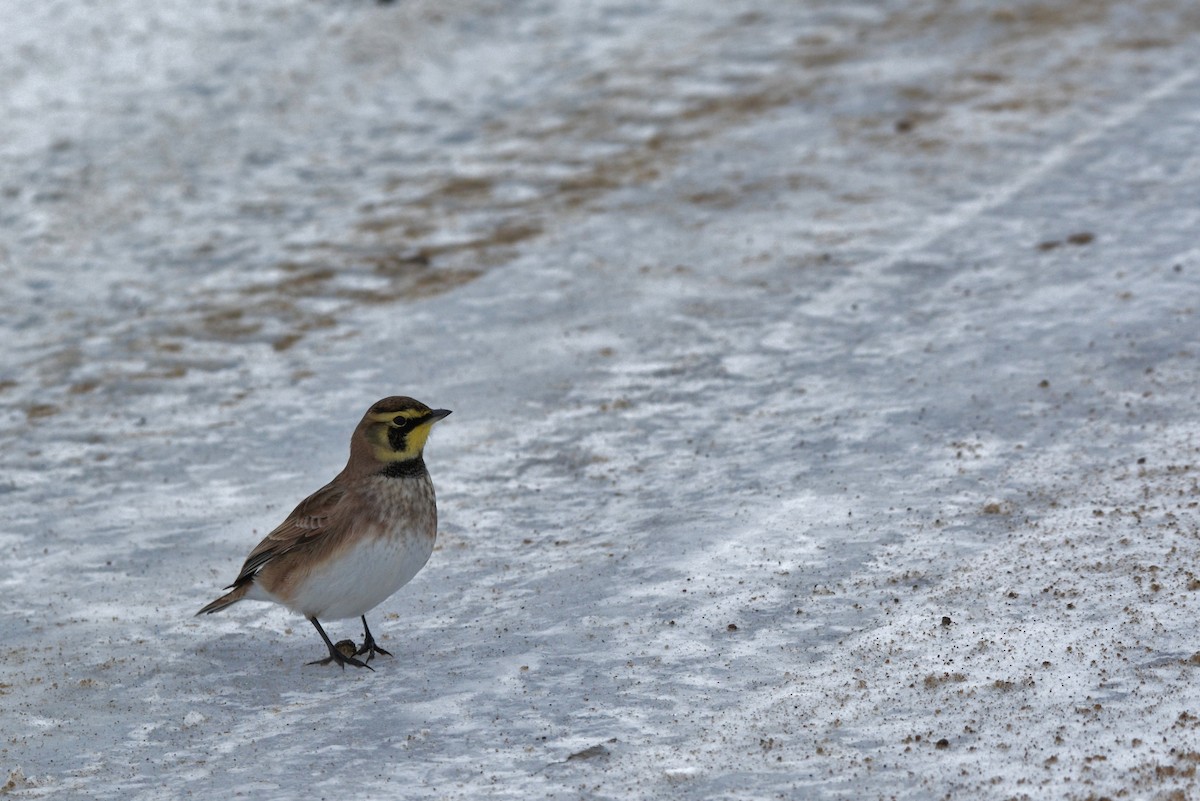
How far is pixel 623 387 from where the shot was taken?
7.51 metres

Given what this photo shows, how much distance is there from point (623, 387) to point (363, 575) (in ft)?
9.12

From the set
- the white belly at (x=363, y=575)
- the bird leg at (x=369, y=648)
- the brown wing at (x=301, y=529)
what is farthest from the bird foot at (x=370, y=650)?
the brown wing at (x=301, y=529)

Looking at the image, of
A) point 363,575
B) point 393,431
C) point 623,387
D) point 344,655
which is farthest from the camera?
point 623,387

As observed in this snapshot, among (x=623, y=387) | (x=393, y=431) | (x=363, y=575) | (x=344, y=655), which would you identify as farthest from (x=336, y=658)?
(x=623, y=387)

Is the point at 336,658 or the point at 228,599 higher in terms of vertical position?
the point at 228,599

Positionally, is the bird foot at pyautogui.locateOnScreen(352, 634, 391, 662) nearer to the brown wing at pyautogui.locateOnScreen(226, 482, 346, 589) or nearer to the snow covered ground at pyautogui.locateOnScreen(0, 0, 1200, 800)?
the snow covered ground at pyautogui.locateOnScreen(0, 0, 1200, 800)

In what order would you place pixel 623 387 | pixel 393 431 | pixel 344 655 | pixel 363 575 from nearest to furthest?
pixel 363 575
pixel 393 431
pixel 344 655
pixel 623 387

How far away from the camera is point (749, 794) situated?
4.18 meters

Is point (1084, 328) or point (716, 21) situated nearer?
point (1084, 328)

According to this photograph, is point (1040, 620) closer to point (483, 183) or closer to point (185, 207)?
point (483, 183)

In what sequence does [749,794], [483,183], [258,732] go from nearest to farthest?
1. [749,794]
2. [258,732]
3. [483,183]

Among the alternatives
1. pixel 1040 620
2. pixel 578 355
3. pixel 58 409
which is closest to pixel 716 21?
pixel 578 355

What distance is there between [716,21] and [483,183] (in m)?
3.99

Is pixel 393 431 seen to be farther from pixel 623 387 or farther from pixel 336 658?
pixel 623 387
